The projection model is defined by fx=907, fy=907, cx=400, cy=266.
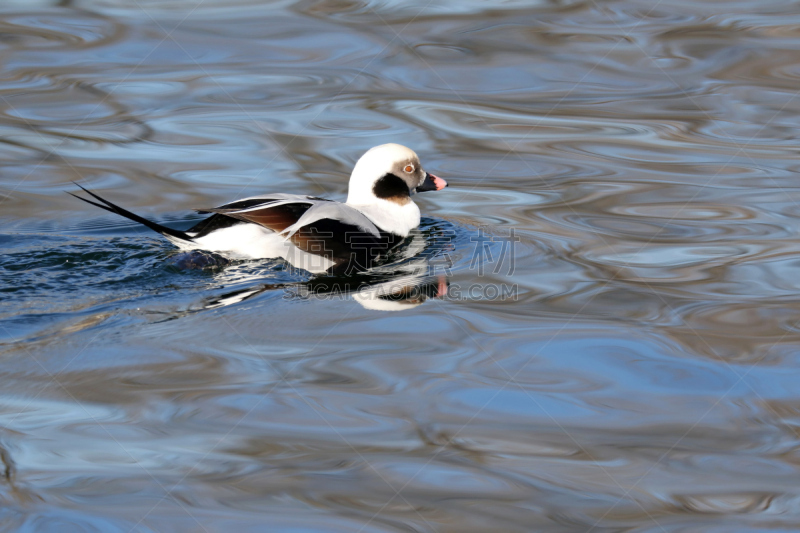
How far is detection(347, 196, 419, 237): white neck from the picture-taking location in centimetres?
552

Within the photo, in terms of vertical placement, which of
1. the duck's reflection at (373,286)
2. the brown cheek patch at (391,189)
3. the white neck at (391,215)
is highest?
the brown cheek patch at (391,189)

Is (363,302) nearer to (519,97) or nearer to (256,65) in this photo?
(519,97)

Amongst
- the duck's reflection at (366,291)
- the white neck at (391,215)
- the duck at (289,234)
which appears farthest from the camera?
the white neck at (391,215)

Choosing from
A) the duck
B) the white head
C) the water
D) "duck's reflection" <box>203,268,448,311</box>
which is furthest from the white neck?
"duck's reflection" <box>203,268,448,311</box>

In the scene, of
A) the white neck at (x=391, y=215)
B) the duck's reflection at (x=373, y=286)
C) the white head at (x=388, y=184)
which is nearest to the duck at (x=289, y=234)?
the duck's reflection at (x=373, y=286)

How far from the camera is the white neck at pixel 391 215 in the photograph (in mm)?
5520

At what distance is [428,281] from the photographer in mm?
4906

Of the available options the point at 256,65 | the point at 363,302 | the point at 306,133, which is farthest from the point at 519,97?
the point at 363,302

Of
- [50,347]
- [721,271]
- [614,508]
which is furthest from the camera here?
[721,271]

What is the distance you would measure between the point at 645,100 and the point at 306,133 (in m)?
3.12

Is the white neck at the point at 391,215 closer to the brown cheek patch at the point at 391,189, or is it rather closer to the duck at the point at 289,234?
the brown cheek patch at the point at 391,189

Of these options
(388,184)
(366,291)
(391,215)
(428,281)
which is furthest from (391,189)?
(366,291)

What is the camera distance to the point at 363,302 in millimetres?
4543

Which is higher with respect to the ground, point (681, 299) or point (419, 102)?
point (419, 102)
